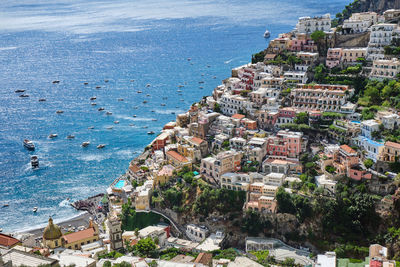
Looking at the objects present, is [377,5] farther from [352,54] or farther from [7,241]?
[7,241]

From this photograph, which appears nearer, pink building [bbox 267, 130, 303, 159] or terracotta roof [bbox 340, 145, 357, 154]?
terracotta roof [bbox 340, 145, 357, 154]

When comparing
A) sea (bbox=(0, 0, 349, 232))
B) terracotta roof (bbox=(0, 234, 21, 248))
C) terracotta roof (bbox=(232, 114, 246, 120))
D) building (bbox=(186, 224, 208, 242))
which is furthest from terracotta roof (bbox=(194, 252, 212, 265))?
terracotta roof (bbox=(232, 114, 246, 120))

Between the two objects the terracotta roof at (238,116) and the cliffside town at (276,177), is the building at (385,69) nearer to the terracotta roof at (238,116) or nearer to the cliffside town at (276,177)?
the cliffside town at (276,177)

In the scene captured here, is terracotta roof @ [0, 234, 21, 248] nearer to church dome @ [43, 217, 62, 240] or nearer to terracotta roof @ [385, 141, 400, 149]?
church dome @ [43, 217, 62, 240]

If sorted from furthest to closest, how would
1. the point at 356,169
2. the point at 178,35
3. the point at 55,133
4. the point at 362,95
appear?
the point at 178,35 → the point at 55,133 → the point at 362,95 → the point at 356,169

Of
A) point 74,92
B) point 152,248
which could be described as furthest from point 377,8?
point 152,248

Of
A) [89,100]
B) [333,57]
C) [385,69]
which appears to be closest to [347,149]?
[385,69]

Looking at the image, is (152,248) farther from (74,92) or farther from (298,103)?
(74,92)

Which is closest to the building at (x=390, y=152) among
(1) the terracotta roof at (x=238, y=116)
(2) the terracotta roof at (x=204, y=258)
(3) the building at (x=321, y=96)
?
(3) the building at (x=321, y=96)
